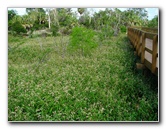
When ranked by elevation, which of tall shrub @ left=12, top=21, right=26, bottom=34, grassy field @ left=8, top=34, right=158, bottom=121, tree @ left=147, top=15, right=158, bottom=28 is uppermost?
tree @ left=147, top=15, right=158, bottom=28

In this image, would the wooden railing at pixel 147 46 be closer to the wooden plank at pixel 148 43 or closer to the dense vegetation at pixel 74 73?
the wooden plank at pixel 148 43

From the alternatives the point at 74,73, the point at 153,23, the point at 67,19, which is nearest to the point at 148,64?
the point at 153,23

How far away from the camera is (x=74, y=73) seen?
18.5 ft

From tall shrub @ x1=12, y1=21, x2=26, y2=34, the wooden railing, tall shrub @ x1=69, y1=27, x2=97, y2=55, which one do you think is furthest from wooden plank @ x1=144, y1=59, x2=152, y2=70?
tall shrub @ x1=12, y1=21, x2=26, y2=34

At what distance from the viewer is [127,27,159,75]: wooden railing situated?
505 cm

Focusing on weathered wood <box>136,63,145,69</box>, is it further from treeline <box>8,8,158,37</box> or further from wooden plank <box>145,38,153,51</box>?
treeline <box>8,8,158,37</box>

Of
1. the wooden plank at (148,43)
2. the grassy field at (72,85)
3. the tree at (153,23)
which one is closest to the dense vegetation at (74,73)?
the grassy field at (72,85)

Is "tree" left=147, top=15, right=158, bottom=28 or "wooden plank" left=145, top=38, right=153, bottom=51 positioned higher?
"tree" left=147, top=15, right=158, bottom=28

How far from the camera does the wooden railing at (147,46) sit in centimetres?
Answer: 505

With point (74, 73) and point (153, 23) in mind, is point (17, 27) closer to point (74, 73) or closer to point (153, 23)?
point (74, 73)

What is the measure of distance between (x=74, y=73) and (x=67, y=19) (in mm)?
863

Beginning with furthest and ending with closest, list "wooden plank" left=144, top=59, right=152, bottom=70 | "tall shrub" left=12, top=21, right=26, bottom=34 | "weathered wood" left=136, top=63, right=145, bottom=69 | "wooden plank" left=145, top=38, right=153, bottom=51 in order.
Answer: "weathered wood" left=136, top=63, right=145, bottom=69
"wooden plank" left=145, top=38, right=153, bottom=51
"wooden plank" left=144, top=59, right=152, bottom=70
"tall shrub" left=12, top=21, right=26, bottom=34
